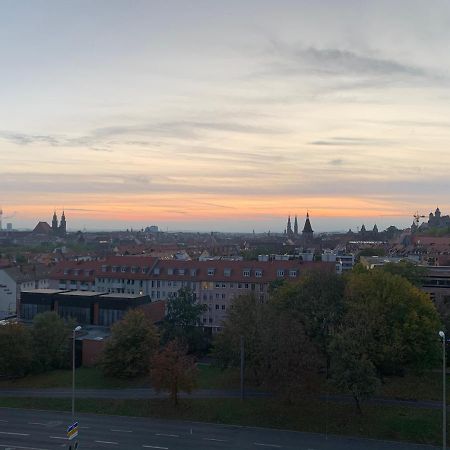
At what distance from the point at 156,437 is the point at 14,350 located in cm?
1983

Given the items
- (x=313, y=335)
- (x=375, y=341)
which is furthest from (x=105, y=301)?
(x=375, y=341)

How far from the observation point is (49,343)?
51719 mm

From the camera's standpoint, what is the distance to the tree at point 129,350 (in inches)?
1854

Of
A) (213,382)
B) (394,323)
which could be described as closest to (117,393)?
(213,382)

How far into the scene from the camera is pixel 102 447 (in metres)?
33.8

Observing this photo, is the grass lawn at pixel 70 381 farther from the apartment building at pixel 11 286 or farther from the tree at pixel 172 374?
the apartment building at pixel 11 286

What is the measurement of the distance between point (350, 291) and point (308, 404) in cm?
1115

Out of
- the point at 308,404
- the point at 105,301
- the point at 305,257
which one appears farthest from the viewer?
the point at 305,257

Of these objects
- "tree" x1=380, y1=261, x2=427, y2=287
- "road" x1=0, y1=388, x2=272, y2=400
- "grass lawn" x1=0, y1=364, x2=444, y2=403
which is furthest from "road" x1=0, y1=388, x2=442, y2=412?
"tree" x1=380, y1=261, x2=427, y2=287

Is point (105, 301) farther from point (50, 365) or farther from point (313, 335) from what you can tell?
point (313, 335)

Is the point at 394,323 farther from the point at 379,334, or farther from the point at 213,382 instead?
the point at 213,382

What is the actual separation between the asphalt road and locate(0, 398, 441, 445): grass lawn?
3.07 feet

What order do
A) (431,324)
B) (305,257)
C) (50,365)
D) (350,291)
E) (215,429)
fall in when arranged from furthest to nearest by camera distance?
(305,257) → (50,365) → (350,291) → (431,324) → (215,429)

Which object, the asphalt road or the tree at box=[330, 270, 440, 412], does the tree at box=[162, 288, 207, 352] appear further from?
the tree at box=[330, 270, 440, 412]
